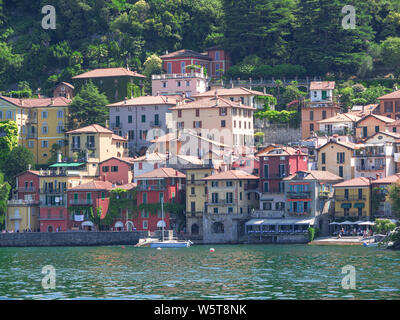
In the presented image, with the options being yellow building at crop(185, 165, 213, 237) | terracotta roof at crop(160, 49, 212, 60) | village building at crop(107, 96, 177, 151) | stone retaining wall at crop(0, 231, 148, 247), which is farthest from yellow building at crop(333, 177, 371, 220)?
terracotta roof at crop(160, 49, 212, 60)

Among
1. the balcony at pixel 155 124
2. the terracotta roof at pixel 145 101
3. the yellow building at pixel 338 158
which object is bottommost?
the yellow building at pixel 338 158

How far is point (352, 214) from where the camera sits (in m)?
100

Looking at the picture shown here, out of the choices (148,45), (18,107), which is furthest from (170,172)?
(148,45)

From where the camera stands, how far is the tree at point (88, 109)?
12362 centimetres

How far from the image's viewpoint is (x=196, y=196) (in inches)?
4161

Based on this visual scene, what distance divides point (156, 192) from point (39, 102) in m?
27.5

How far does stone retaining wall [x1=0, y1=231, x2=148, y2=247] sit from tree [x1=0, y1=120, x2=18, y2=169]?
48.7ft

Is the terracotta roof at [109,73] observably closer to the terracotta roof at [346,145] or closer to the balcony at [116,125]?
the balcony at [116,125]

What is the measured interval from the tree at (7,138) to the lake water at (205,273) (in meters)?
26.0

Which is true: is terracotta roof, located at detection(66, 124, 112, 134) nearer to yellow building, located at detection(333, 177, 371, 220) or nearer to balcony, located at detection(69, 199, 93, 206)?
balcony, located at detection(69, 199, 93, 206)

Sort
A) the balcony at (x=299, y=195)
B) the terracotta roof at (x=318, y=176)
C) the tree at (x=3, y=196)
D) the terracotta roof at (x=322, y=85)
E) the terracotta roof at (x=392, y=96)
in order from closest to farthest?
the balcony at (x=299, y=195) → the terracotta roof at (x=318, y=176) → the tree at (x=3, y=196) → the terracotta roof at (x=392, y=96) → the terracotta roof at (x=322, y=85)

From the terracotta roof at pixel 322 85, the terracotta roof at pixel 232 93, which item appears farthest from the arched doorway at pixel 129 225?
the terracotta roof at pixel 322 85

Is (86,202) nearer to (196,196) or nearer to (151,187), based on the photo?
(151,187)
